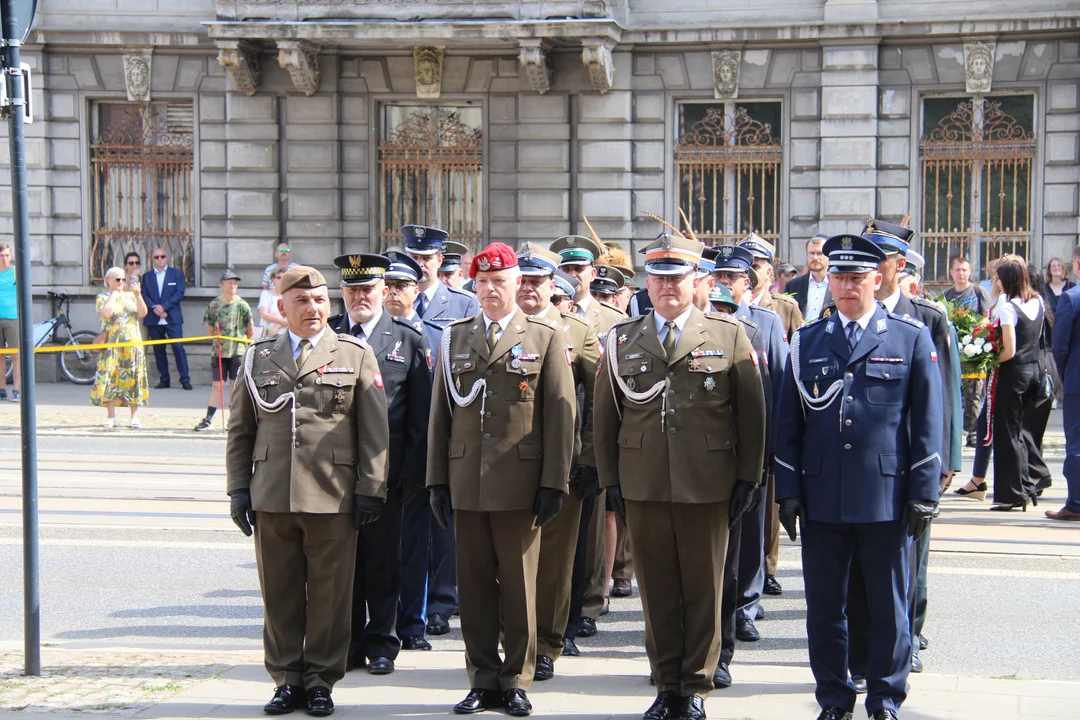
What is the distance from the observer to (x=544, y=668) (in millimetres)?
6559

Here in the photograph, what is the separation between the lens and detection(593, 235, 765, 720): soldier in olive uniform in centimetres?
595

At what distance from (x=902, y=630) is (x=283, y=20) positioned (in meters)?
16.7

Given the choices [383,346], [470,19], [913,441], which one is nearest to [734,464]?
[913,441]

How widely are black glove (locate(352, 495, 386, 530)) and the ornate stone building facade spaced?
14794 millimetres

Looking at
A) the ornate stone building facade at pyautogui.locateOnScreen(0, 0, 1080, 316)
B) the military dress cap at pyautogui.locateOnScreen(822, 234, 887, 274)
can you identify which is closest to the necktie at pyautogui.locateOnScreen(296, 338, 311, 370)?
the military dress cap at pyautogui.locateOnScreen(822, 234, 887, 274)

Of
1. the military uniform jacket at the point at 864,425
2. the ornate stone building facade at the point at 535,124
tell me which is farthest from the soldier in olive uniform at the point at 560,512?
the ornate stone building facade at the point at 535,124

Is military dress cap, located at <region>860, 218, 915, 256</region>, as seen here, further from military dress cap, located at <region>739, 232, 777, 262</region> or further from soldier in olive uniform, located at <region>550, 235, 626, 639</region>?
military dress cap, located at <region>739, 232, 777, 262</region>

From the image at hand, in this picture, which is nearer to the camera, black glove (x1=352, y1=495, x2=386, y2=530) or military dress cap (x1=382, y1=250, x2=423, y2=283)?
black glove (x1=352, y1=495, x2=386, y2=530)

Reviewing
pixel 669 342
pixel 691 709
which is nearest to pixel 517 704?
pixel 691 709

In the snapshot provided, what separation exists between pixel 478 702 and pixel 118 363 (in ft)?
37.6

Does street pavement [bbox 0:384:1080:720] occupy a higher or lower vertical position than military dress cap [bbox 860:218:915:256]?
lower

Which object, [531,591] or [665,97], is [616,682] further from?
[665,97]

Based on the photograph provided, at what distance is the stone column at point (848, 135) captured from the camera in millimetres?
20125

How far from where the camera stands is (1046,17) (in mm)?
19375
